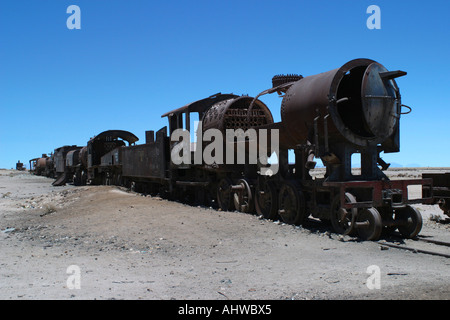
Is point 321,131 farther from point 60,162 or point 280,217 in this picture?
point 60,162

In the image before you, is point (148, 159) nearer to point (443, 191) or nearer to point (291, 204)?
point (291, 204)

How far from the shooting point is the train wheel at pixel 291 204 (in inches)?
382

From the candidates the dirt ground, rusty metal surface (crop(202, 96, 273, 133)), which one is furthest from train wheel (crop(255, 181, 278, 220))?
rusty metal surface (crop(202, 96, 273, 133))

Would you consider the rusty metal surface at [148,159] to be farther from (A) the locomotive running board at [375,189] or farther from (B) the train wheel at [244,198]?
(A) the locomotive running board at [375,189]

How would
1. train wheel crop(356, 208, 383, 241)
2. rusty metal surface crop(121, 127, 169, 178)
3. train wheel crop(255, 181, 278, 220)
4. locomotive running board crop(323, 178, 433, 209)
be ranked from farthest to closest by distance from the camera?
rusty metal surface crop(121, 127, 169, 178), train wheel crop(255, 181, 278, 220), locomotive running board crop(323, 178, 433, 209), train wheel crop(356, 208, 383, 241)

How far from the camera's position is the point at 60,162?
4000cm

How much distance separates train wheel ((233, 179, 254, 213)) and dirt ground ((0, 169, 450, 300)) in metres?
1.31

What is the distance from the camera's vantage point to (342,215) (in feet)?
26.3

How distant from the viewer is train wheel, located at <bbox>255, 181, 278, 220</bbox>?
10695mm

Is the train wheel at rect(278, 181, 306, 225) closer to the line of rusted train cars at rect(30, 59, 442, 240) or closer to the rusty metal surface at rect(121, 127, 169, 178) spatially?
the line of rusted train cars at rect(30, 59, 442, 240)

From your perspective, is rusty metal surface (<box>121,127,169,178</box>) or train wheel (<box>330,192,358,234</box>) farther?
rusty metal surface (<box>121,127,169,178</box>)

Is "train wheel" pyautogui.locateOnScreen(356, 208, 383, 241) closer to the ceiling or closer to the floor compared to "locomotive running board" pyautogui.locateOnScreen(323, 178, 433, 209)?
closer to the floor

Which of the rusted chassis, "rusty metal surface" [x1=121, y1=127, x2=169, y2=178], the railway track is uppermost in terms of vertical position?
"rusty metal surface" [x1=121, y1=127, x2=169, y2=178]

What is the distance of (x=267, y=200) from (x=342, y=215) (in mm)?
3157
